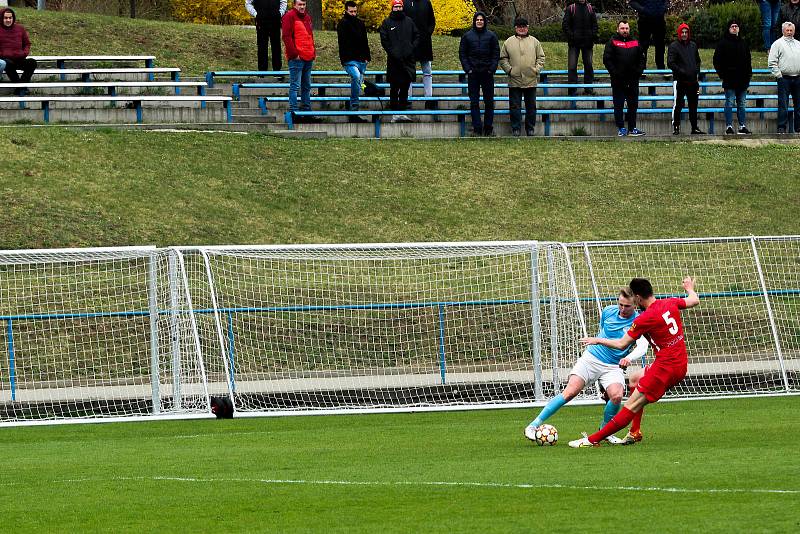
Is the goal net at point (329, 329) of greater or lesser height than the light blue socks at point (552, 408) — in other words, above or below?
below

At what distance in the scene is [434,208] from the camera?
26344 millimetres

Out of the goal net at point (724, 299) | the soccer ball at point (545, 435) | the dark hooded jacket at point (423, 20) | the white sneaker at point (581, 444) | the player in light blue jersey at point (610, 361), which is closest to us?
the white sneaker at point (581, 444)

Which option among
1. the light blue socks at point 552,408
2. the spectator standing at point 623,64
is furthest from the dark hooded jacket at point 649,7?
the light blue socks at point 552,408

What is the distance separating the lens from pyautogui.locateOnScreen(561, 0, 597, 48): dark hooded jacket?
104ft

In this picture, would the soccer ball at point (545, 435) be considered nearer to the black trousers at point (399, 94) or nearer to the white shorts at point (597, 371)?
the white shorts at point (597, 371)

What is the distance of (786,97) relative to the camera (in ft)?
99.4

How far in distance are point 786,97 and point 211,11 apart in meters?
23.5

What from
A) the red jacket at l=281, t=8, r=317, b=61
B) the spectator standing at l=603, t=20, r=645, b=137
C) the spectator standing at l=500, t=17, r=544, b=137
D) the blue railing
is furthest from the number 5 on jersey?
the red jacket at l=281, t=8, r=317, b=61

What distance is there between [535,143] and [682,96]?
3.13 m

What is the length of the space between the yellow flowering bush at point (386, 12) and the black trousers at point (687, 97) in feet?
60.8

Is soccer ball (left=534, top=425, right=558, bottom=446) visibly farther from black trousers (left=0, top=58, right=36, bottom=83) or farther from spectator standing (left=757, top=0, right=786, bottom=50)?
spectator standing (left=757, top=0, right=786, bottom=50)

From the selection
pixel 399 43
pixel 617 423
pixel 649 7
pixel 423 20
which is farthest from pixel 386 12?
pixel 617 423

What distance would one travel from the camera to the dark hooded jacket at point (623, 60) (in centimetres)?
2867

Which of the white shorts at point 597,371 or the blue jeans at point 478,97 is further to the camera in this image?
the blue jeans at point 478,97
